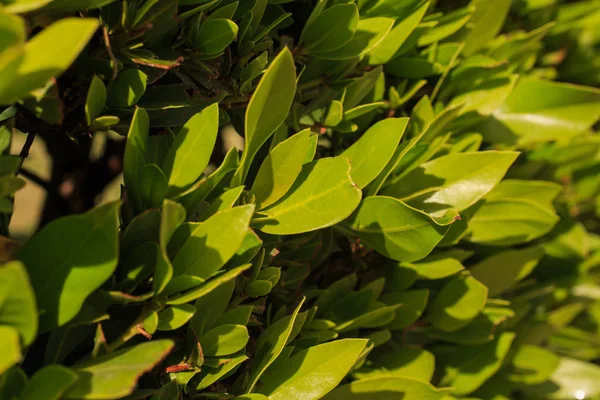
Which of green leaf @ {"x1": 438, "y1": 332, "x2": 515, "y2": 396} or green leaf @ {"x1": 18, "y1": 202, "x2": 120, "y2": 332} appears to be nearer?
green leaf @ {"x1": 18, "y1": 202, "x2": 120, "y2": 332}

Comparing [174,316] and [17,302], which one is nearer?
[17,302]

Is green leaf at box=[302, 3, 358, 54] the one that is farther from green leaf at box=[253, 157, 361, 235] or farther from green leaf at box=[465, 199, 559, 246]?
green leaf at box=[465, 199, 559, 246]

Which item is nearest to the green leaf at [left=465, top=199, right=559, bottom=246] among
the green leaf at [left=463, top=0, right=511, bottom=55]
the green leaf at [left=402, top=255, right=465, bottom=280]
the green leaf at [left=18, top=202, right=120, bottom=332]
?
the green leaf at [left=402, top=255, right=465, bottom=280]

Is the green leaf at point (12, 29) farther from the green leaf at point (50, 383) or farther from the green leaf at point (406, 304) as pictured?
the green leaf at point (406, 304)

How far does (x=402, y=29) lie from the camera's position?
30.0 inches

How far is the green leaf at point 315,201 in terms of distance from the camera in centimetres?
58

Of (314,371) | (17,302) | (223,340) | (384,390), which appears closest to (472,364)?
(384,390)

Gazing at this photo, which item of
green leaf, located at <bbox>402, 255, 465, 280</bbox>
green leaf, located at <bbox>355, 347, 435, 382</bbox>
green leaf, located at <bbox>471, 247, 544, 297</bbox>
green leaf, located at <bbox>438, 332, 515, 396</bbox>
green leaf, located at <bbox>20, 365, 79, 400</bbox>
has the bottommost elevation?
green leaf, located at <bbox>438, 332, 515, 396</bbox>

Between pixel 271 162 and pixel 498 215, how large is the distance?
0.45 metres

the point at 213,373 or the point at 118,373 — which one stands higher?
the point at 118,373

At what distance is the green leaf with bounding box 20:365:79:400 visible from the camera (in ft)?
1.40

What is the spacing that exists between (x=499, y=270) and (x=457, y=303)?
0.45 feet

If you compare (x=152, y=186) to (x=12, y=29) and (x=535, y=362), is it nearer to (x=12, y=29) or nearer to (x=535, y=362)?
(x=12, y=29)

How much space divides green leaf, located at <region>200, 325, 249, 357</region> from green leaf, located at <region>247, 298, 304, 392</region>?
4cm
